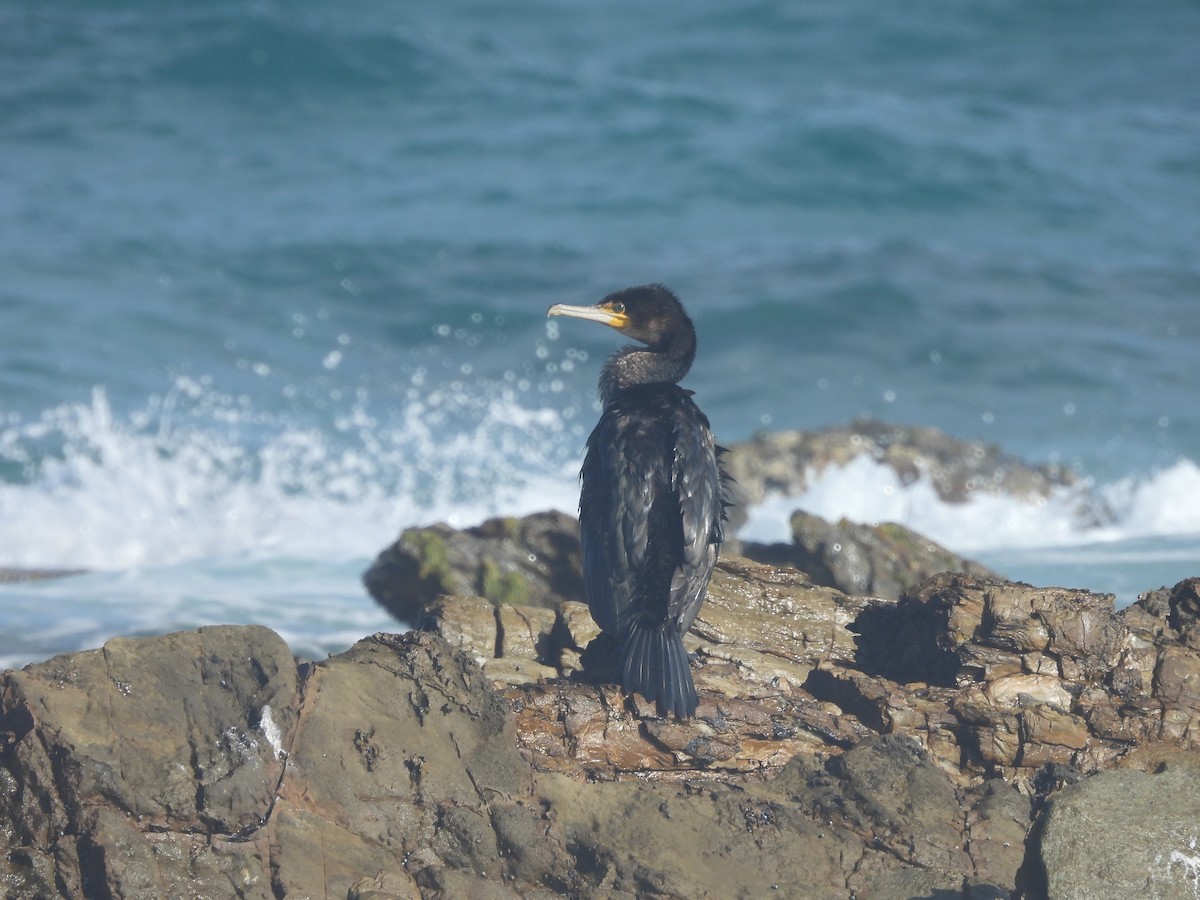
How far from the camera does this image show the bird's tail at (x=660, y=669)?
175 inches

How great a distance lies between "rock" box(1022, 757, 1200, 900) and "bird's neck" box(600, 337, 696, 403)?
2.51 m

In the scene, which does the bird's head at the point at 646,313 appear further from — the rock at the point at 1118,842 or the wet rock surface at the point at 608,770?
the rock at the point at 1118,842

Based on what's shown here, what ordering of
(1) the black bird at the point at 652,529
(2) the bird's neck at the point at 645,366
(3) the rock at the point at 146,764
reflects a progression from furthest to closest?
(2) the bird's neck at the point at 645,366
(1) the black bird at the point at 652,529
(3) the rock at the point at 146,764

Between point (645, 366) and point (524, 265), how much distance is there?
13.0 m

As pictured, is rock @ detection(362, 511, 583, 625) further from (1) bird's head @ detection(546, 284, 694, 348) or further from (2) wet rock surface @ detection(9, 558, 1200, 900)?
(2) wet rock surface @ detection(9, 558, 1200, 900)

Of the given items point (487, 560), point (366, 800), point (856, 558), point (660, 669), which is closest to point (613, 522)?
point (660, 669)

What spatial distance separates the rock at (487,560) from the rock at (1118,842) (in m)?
4.05

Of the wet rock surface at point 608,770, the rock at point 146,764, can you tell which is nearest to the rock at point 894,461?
the wet rock surface at point 608,770

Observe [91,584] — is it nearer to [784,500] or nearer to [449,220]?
[784,500]

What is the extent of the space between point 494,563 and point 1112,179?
1733 cm

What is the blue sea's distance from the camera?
12.6 m

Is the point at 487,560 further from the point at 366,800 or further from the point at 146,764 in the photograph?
the point at 146,764

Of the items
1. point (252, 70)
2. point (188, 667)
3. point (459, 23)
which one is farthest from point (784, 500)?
point (459, 23)

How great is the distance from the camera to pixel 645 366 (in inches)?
237
